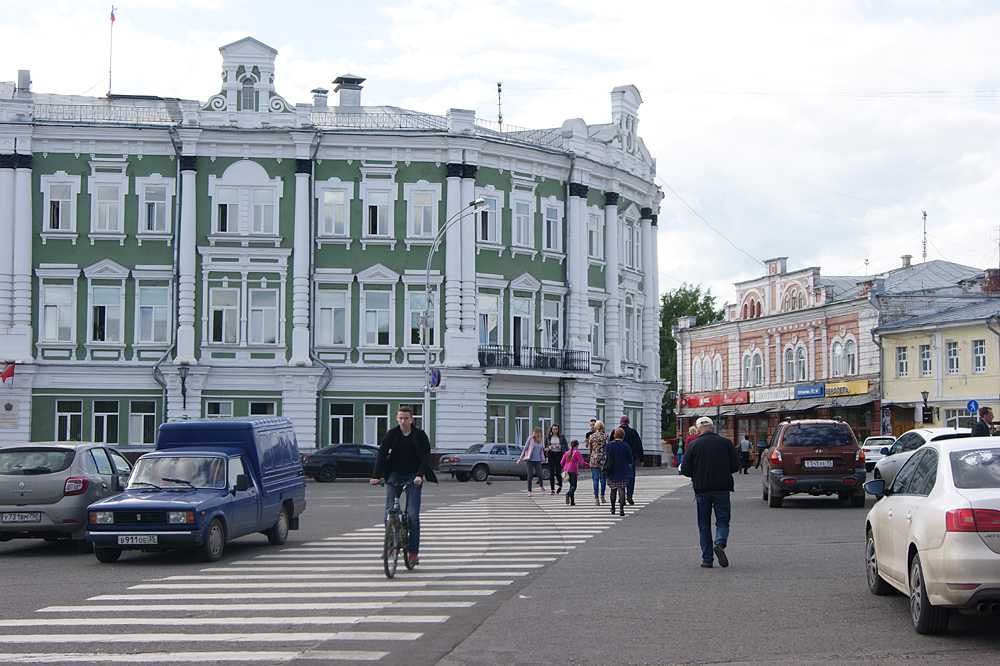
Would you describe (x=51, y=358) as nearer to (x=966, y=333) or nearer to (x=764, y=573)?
(x=764, y=573)

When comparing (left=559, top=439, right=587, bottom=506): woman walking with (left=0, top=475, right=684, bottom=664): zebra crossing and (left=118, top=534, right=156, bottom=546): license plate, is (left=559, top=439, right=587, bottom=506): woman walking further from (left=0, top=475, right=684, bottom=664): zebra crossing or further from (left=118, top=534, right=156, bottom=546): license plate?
(left=118, top=534, right=156, bottom=546): license plate

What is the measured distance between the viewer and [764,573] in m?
14.1

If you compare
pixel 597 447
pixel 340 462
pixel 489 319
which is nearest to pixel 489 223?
pixel 489 319

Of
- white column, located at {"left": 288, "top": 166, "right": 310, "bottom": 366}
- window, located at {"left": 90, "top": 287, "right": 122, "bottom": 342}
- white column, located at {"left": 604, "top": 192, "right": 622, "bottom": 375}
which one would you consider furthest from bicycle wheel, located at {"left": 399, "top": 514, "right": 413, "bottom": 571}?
white column, located at {"left": 604, "top": 192, "right": 622, "bottom": 375}

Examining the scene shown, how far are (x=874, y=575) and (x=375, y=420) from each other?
125 ft

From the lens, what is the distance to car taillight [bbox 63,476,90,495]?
17.4 m

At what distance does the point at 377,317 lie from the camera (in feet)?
162

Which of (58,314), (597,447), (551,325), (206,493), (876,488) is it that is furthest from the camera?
(551,325)


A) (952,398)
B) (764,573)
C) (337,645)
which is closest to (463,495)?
(764,573)

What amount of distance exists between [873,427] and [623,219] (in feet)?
74.9

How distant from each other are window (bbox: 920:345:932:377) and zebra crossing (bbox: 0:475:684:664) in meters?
50.8

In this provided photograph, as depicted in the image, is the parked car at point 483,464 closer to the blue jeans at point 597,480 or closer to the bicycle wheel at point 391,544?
the blue jeans at point 597,480

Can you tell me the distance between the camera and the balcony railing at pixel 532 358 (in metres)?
49.8

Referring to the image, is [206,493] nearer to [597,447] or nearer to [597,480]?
[597,447]
